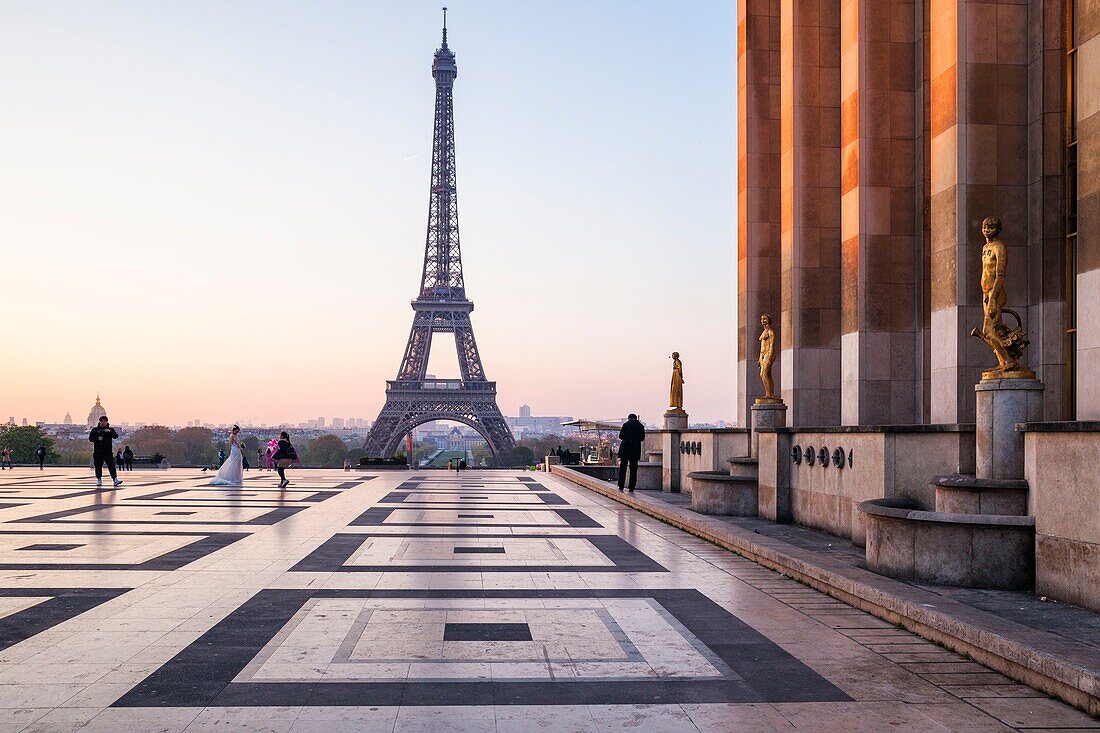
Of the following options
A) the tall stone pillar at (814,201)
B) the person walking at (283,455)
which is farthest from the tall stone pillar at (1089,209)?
the person walking at (283,455)

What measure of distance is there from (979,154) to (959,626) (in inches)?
384

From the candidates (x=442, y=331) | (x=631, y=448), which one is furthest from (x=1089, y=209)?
(x=442, y=331)

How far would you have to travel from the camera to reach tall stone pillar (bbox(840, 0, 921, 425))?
64.6 feet

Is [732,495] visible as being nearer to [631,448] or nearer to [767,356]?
[767,356]

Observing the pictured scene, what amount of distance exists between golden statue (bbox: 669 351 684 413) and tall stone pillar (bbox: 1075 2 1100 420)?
18.8 m

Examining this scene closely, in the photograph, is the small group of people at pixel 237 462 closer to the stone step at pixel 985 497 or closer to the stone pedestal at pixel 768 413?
the stone pedestal at pixel 768 413

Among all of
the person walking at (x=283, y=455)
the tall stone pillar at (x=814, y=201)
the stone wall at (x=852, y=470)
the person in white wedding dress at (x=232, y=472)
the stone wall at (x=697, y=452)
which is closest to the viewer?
the stone wall at (x=852, y=470)

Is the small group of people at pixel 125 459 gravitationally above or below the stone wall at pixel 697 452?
below

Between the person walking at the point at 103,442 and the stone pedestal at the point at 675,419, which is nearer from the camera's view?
the person walking at the point at 103,442

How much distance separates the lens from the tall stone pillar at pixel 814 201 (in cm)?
2277

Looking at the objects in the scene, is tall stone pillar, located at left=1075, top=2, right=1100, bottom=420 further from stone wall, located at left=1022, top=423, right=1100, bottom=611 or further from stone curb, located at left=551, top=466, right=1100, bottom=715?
stone curb, located at left=551, top=466, right=1100, bottom=715

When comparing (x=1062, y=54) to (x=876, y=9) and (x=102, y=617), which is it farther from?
(x=102, y=617)

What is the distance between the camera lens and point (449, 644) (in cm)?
863

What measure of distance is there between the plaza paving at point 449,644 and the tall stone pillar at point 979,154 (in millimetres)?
5268
